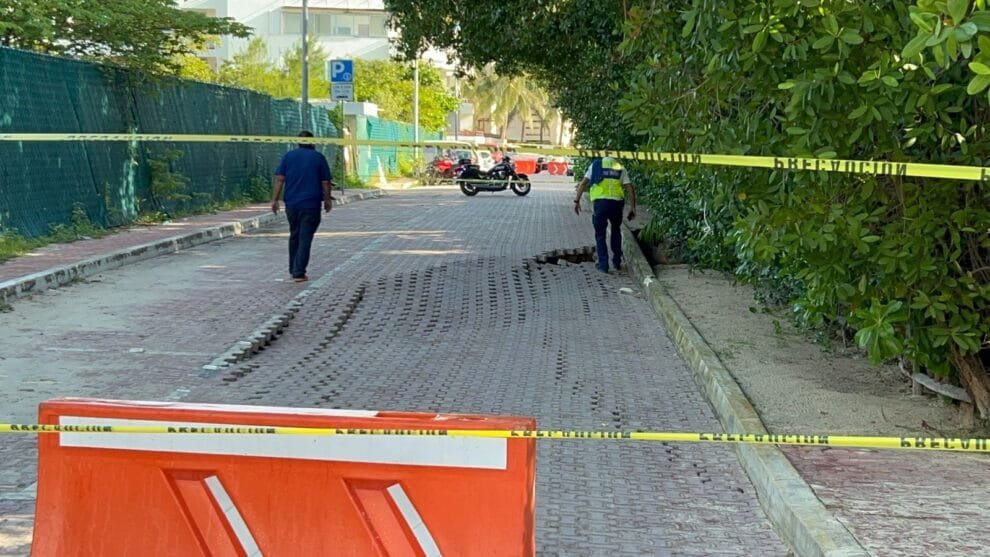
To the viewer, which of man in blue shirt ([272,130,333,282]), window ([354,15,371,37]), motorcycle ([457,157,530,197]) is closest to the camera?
man in blue shirt ([272,130,333,282])

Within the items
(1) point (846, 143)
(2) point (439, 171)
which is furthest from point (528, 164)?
(2) point (439, 171)

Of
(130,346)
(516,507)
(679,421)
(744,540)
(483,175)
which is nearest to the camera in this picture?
(516,507)

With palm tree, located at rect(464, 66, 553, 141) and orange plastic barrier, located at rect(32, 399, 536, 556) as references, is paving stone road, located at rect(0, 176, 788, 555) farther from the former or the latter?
palm tree, located at rect(464, 66, 553, 141)

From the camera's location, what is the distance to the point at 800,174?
5953mm

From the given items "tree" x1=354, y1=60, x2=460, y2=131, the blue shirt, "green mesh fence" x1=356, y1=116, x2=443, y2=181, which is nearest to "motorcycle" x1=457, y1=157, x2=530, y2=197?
"green mesh fence" x1=356, y1=116, x2=443, y2=181

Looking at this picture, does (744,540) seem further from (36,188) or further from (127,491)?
(36,188)

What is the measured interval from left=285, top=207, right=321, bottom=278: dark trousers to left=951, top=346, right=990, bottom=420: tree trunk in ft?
28.1

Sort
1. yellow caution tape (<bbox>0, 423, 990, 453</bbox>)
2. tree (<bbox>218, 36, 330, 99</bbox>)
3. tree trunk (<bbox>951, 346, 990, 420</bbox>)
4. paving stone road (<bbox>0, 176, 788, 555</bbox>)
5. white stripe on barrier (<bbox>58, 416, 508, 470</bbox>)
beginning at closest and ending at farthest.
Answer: yellow caution tape (<bbox>0, 423, 990, 453</bbox>) → white stripe on barrier (<bbox>58, 416, 508, 470</bbox>) → paving stone road (<bbox>0, 176, 788, 555</bbox>) → tree trunk (<bbox>951, 346, 990, 420</bbox>) → tree (<bbox>218, 36, 330, 99</bbox>)

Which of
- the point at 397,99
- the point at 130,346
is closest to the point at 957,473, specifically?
the point at 130,346

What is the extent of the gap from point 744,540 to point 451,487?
1819mm

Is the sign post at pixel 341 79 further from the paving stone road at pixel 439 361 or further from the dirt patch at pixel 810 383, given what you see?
the dirt patch at pixel 810 383

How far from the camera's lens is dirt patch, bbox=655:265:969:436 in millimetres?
6922

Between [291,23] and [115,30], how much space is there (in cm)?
6130

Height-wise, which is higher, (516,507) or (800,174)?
(800,174)
